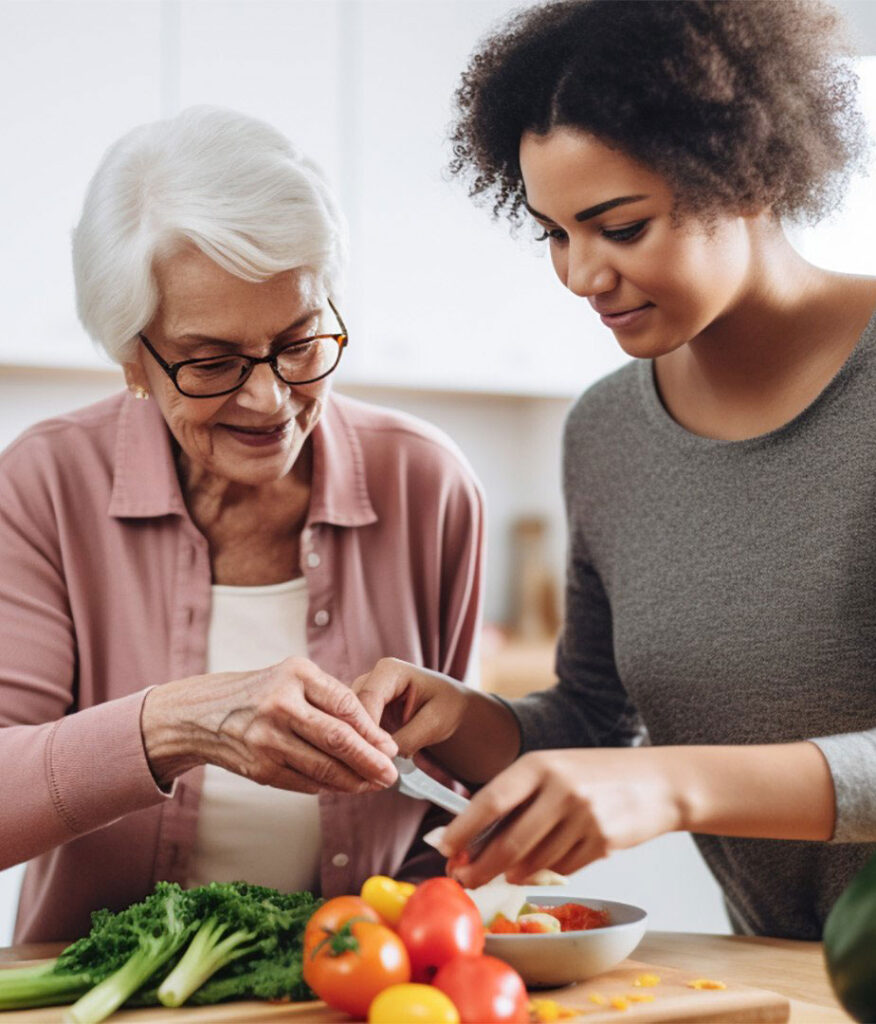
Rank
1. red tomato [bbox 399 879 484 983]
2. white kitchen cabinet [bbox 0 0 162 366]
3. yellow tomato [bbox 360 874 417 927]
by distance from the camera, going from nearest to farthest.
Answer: red tomato [bbox 399 879 484 983], yellow tomato [bbox 360 874 417 927], white kitchen cabinet [bbox 0 0 162 366]

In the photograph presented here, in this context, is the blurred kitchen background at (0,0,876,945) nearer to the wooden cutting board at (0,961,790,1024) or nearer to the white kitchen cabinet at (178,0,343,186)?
the white kitchen cabinet at (178,0,343,186)

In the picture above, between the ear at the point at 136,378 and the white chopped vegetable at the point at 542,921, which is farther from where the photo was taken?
the ear at the point at 136,378

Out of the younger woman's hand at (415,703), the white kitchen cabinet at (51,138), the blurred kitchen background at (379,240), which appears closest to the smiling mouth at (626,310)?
the younger woman's hand at (415,703)

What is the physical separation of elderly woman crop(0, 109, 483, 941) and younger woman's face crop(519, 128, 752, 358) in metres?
0.30

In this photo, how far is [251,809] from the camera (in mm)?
1564

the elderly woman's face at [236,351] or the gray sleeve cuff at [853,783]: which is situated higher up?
the elderly woman's face at [236,351]

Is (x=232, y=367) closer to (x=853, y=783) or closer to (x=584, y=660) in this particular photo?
(x=584, y=660)

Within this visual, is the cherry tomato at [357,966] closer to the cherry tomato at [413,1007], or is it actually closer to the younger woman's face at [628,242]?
the cherry tomato at [413,1007]

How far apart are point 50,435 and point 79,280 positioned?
0.22 m

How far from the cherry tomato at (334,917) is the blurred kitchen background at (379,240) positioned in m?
1.84

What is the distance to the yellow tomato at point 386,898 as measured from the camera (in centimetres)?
113

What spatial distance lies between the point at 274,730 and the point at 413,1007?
0.38 meters

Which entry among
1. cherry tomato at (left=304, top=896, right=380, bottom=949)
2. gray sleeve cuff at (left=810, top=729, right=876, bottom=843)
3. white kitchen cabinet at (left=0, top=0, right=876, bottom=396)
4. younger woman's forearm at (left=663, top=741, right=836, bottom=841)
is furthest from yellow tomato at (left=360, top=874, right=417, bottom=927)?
white kitchen cabinet at (left=0, top=0, right=876, bottom=396)

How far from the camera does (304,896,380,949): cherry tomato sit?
106 centimetres
